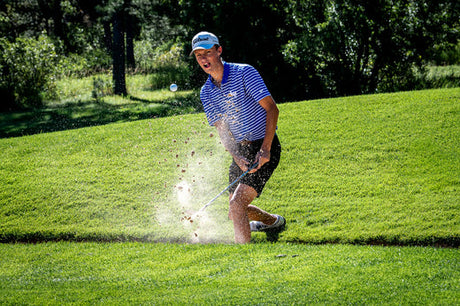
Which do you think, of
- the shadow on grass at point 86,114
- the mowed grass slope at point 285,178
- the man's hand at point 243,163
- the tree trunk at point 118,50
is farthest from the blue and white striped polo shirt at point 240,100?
the tree trunk at point 118,50

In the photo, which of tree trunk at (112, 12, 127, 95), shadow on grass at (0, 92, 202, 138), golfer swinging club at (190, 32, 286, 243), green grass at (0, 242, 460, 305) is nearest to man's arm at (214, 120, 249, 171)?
golfer swinging club at (190, 32, 286, 243)

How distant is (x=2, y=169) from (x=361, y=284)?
22.6 ft

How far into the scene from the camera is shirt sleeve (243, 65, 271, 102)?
436 cm

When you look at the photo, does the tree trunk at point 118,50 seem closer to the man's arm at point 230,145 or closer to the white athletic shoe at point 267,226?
the white athletic shoe at point 267,226

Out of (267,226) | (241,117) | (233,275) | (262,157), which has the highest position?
(241,117)

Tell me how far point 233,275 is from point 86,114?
11005mm

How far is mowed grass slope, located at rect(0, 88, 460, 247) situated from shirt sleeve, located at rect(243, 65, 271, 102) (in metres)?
1.85

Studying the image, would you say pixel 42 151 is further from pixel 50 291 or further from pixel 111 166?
pixel 50 291

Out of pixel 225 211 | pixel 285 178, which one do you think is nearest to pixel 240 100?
pixel 225 211

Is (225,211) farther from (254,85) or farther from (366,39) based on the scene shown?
(366,39)

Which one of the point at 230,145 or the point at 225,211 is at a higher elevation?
the point at 230,145

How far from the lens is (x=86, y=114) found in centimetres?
1412

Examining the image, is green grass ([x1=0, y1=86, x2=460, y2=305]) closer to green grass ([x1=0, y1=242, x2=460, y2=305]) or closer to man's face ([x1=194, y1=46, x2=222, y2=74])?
green grass ([x1=0, y1=242, x2=460, y2=305])

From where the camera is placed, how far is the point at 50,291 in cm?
407
